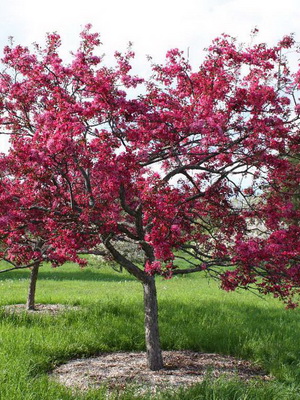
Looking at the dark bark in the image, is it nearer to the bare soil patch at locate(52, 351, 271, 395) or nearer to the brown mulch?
the bare soil patch at locate(52, 351, 271, 395)

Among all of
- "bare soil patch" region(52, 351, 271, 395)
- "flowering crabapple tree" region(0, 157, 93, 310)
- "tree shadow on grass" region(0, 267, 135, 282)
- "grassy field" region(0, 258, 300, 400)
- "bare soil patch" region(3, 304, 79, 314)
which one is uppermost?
"flowering crabapple tree" region(0, 157, 93, 310)

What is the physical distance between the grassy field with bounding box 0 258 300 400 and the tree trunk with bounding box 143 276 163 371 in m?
1.33

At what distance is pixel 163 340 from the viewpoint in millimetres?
8750

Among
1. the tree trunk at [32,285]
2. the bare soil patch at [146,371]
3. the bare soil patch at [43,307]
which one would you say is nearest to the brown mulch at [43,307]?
the bare soil patch at [43,307]

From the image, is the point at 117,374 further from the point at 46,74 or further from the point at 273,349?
the point at 46,74

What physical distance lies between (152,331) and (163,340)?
66.2 inches

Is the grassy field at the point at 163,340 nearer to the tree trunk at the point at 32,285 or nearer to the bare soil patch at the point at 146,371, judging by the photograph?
the bare soil patch at the point at 146,371

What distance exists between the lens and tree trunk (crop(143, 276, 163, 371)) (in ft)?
23.5

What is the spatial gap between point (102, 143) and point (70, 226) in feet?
5.47

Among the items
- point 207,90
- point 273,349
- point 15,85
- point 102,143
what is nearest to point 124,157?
point 102,143

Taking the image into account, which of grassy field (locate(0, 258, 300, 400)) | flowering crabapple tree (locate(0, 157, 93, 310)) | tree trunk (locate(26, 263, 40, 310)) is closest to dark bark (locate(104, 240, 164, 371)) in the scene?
flowering crabapple tree (locate(0, 157, 93, 310))

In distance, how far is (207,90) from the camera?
6.82 meters

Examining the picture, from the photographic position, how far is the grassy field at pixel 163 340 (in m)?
5.58

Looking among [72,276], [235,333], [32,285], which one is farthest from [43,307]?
[72,276]
